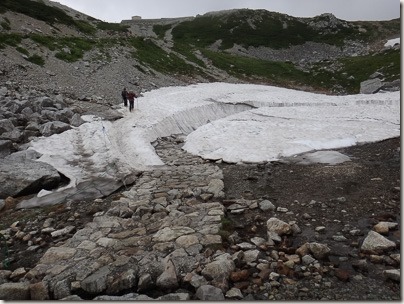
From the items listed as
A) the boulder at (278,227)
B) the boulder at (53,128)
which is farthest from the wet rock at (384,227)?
the boulder at (53,128)

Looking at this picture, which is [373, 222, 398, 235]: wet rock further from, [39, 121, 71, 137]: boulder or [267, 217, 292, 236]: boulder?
[39, 121, 71, 137]: boulder

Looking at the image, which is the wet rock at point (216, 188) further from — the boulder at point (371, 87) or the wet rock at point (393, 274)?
the boulder at point (371, 87)

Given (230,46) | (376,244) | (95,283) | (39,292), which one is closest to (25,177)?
(39,292)

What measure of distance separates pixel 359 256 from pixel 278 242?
193 centimetres

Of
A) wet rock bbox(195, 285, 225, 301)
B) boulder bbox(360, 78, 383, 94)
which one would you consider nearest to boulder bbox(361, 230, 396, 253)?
wet rock bbox(195, 285, 225, 301)

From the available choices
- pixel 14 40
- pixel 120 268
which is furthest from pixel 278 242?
pixel 14 40

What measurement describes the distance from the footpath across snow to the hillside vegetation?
16765mm

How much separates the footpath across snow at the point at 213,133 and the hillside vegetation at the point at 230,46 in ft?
55.0

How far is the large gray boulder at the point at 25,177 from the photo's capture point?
1260 centimetres

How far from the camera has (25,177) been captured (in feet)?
42.7

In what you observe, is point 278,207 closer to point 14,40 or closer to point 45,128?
point 45,128

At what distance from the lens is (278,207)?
1064 centimetres

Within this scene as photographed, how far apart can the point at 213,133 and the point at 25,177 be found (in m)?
11.0

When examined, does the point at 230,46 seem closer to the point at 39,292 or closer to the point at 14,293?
the point at 39,292
